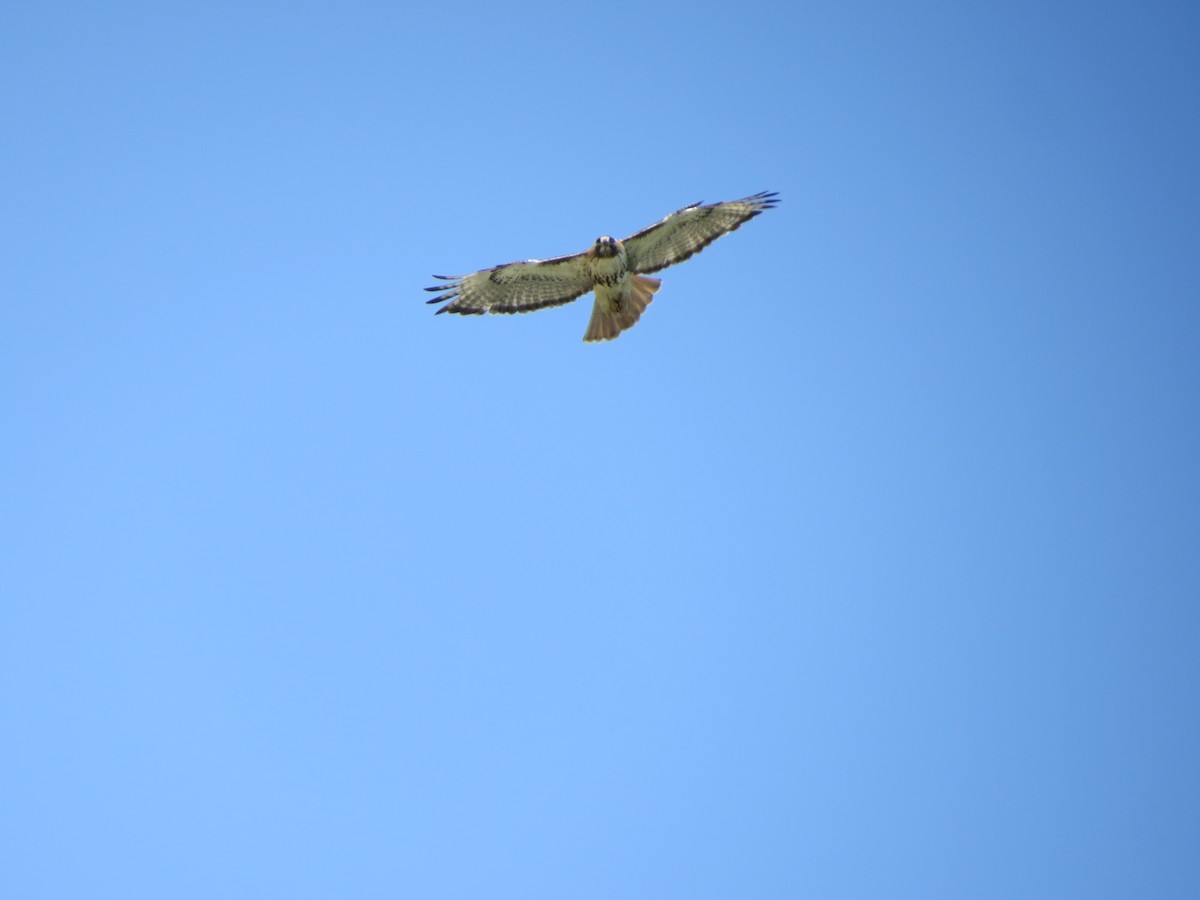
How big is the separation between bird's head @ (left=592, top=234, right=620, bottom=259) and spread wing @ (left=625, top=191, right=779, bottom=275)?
46 cm

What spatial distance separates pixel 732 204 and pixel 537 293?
2.52m

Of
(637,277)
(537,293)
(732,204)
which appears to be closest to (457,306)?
(537,293)

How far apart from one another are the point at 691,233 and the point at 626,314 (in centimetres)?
131

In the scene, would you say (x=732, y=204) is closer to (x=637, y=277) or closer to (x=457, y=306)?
(x=637, y=277)

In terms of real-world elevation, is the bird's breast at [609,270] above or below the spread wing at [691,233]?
below

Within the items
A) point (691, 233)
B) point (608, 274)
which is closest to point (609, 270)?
point (608, 274)

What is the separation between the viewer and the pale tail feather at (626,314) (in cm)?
1391

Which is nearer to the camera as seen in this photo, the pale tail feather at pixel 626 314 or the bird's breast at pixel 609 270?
the bird's breast at pixel 609 270

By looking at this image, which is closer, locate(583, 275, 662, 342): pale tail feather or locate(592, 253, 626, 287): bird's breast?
locate(592, 253, 626, 287): bird's breast

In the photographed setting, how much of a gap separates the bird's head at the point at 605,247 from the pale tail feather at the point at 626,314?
50 centimetres

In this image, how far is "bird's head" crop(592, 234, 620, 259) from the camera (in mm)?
13516

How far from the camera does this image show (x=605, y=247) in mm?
13516

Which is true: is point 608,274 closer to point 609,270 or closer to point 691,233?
point 609,270

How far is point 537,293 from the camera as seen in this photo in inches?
563
